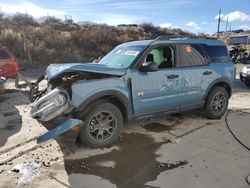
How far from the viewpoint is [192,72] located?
265 inches

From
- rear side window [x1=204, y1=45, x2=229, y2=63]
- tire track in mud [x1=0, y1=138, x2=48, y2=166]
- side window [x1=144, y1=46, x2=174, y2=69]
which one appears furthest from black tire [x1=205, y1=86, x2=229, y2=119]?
tire track in mud [x1=0, y1=138, x2=48, y2=166]

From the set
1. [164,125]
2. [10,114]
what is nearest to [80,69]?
[164,125]

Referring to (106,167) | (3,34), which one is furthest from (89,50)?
(106,167)

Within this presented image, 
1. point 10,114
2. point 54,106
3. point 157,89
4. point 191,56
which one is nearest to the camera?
point 54,106

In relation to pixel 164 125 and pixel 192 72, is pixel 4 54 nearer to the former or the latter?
pixel 164 125

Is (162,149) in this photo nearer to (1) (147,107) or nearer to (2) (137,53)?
(1) (147,107)

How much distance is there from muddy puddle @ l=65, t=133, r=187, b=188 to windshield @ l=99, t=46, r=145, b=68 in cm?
160

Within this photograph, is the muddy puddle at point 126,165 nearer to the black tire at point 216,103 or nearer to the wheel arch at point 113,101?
the wheel arch at point 113,101

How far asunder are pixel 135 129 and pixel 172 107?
902mm

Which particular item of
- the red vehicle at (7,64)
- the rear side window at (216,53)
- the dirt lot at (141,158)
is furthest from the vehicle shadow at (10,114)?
the rear side window at (216,53)

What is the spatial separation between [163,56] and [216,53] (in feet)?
5.37

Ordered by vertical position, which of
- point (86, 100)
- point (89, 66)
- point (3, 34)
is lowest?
point (86, 100)

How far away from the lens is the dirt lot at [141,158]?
438 centimetres

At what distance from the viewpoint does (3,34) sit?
76.3 ft
